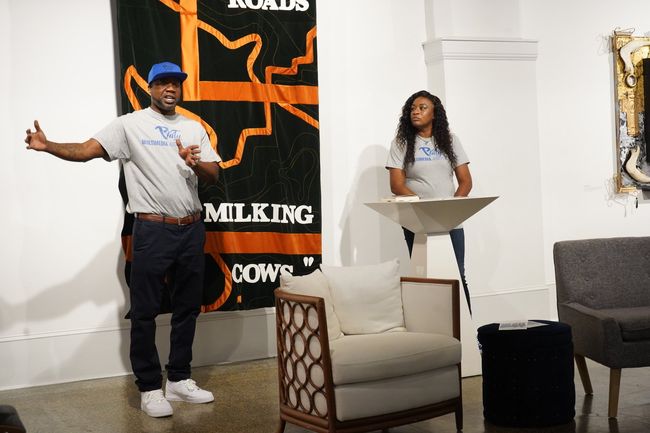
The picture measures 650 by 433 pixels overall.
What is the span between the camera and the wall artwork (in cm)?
730

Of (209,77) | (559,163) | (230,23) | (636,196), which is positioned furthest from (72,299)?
(636,196)

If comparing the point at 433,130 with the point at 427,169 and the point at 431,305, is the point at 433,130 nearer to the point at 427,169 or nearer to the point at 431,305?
the point at 427,169

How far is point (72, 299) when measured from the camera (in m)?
5.68

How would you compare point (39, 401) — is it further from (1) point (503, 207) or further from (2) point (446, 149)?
(1) point (503, 207)

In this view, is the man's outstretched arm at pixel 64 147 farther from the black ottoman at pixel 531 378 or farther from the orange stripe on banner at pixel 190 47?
the black ottoman at pixel 531 378

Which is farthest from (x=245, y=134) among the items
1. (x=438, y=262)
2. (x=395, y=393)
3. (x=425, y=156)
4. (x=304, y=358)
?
(x=395, y=393)

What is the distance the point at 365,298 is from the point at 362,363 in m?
0.63

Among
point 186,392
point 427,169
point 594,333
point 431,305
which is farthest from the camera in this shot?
point 427,169

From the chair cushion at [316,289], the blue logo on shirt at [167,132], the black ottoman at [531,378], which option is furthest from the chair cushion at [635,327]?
the blue logo on shirt at [167,132]

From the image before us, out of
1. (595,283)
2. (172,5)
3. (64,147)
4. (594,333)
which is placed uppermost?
(172,5)

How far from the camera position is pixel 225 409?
4.72 m

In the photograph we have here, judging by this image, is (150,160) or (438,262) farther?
(438,262)

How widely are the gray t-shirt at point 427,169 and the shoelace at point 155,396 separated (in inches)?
76.0

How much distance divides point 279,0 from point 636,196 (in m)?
3.50
